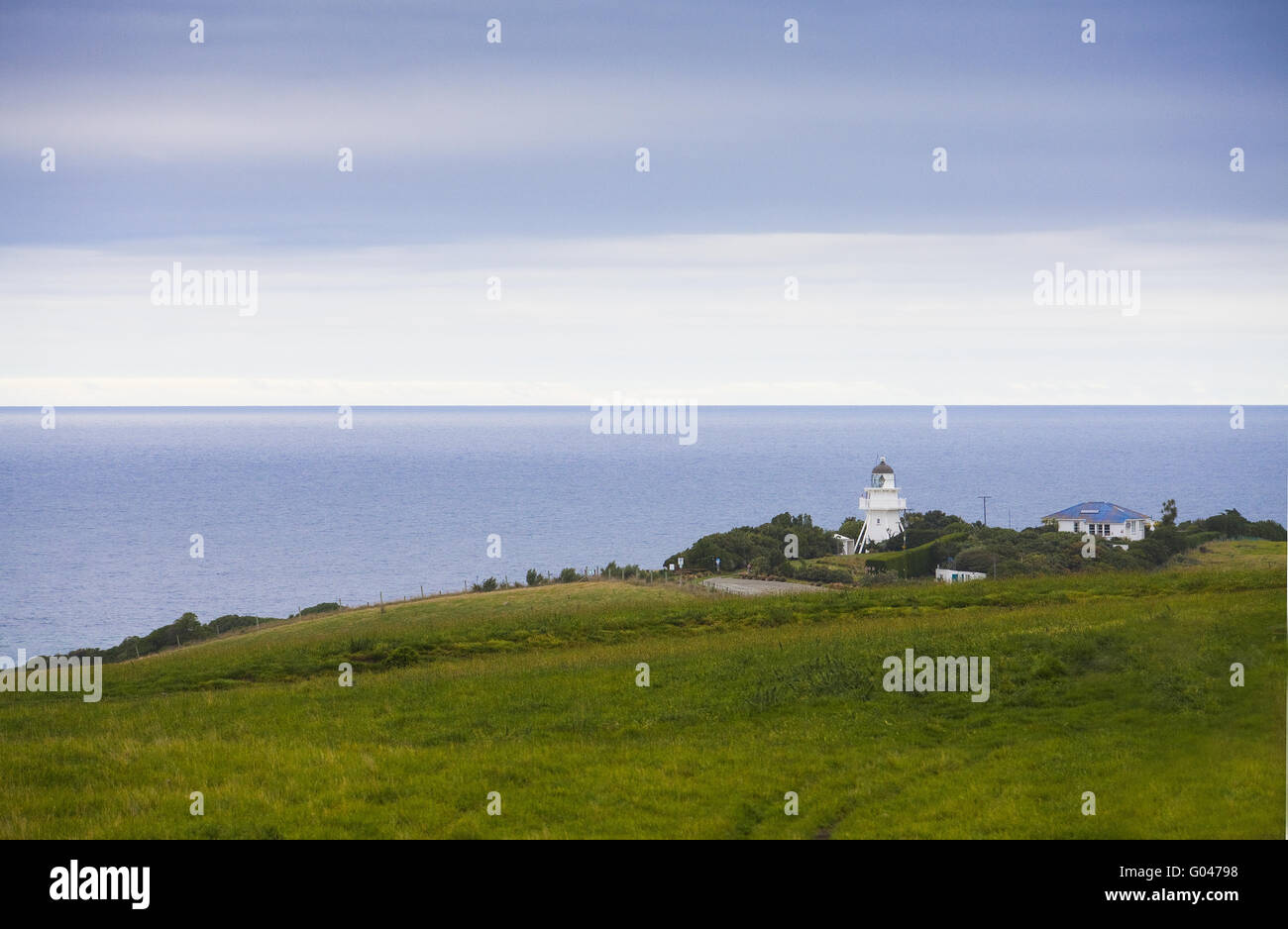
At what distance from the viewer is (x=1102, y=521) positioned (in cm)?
5778

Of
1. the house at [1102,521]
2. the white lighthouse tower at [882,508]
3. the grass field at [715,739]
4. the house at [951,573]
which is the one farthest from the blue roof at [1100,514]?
the grass field at [715,739]

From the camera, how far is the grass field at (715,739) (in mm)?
11625

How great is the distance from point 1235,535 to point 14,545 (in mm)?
147919

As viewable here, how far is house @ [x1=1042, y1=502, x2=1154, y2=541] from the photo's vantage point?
56.8 metres

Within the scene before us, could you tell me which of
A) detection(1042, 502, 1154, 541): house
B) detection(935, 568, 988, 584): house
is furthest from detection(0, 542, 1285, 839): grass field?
detection(1042, 502, 1154, 541): house

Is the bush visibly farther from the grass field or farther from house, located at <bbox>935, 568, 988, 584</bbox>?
house, located at <bbox>935, 568, 988, 584</bbox>

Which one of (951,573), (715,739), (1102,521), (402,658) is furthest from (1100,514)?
(715,739)

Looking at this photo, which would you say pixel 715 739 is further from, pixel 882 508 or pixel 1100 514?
pixel 882 508

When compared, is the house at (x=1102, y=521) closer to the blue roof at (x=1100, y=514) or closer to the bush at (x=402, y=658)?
the blue roof at (x=1100, y=514)

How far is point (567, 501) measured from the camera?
190m

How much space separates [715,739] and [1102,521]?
1939 inches

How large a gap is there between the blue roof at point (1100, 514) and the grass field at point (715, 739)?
1419 inches
